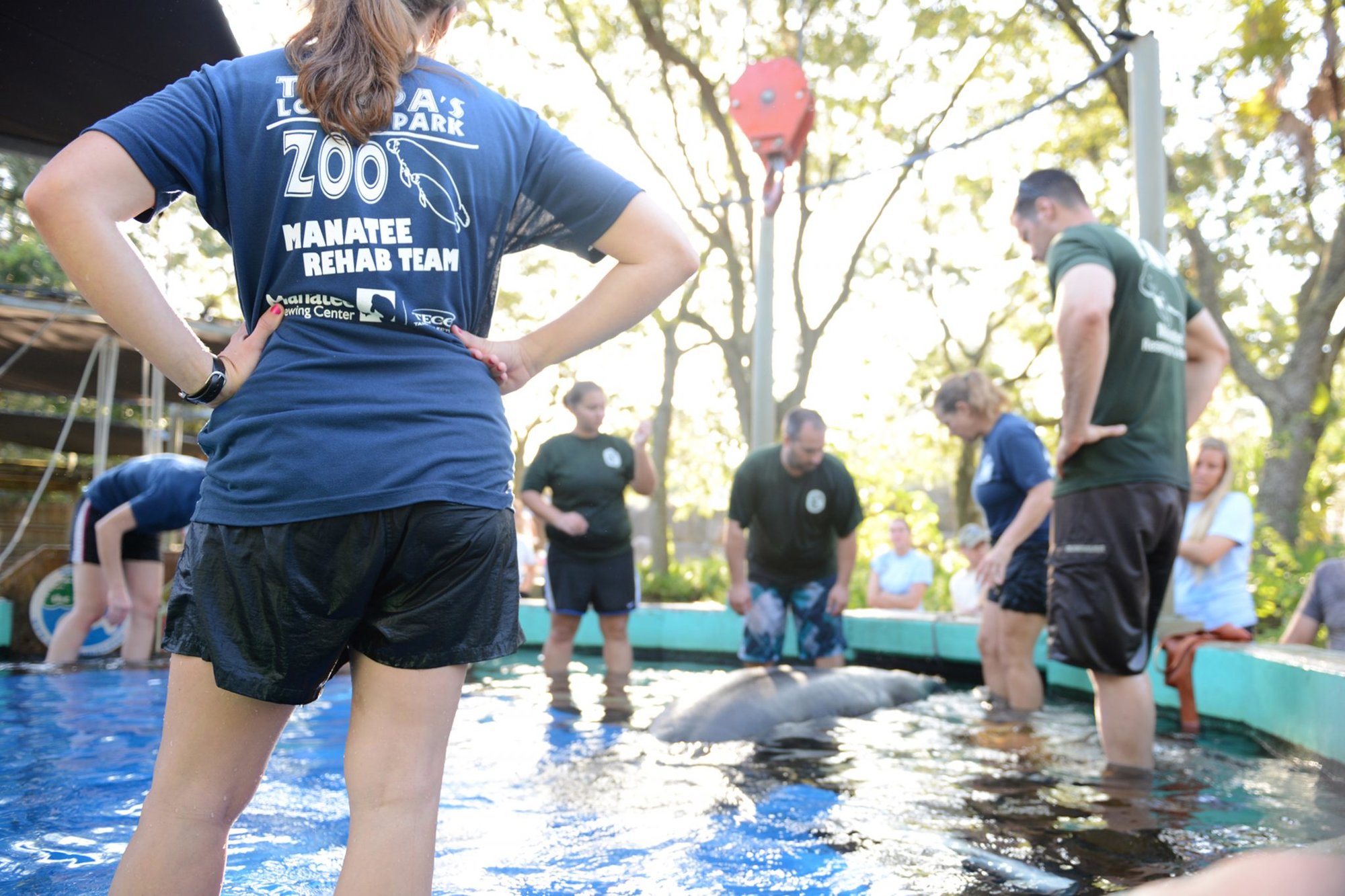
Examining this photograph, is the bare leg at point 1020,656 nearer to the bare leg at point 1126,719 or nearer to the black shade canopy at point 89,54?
the bare leg at point 1126,719

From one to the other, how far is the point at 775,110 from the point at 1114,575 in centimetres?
567

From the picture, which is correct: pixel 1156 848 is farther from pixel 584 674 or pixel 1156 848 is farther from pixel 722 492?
pixel 722 492

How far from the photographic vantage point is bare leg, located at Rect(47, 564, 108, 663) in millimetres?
6688

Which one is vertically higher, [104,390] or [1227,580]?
[104,390]

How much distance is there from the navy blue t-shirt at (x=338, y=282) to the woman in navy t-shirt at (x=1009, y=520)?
377 cm

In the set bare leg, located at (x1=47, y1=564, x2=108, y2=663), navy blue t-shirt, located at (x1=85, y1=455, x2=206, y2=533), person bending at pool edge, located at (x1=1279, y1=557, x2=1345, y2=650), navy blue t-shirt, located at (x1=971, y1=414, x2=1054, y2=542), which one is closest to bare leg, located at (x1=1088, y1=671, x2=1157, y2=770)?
navy blue t-shirt, located at (x1=971, y1=414, x2=1054, y2=542)

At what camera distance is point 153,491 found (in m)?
6.26

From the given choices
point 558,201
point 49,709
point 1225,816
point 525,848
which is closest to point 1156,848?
point 1225,816

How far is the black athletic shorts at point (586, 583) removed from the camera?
6.73 meters

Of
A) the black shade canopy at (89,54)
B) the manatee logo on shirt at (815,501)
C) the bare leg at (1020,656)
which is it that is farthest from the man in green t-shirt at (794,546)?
the black shade canopy at (89,54)

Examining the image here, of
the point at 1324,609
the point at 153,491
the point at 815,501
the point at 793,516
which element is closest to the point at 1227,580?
the point at 1324,609

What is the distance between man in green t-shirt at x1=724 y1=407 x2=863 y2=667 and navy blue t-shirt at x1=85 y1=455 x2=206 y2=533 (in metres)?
3.19

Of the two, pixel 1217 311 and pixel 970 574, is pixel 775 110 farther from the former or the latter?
pixel 1217 311

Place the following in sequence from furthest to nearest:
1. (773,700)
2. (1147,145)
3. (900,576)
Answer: (900,576) < (1147,145) < (773,700)
